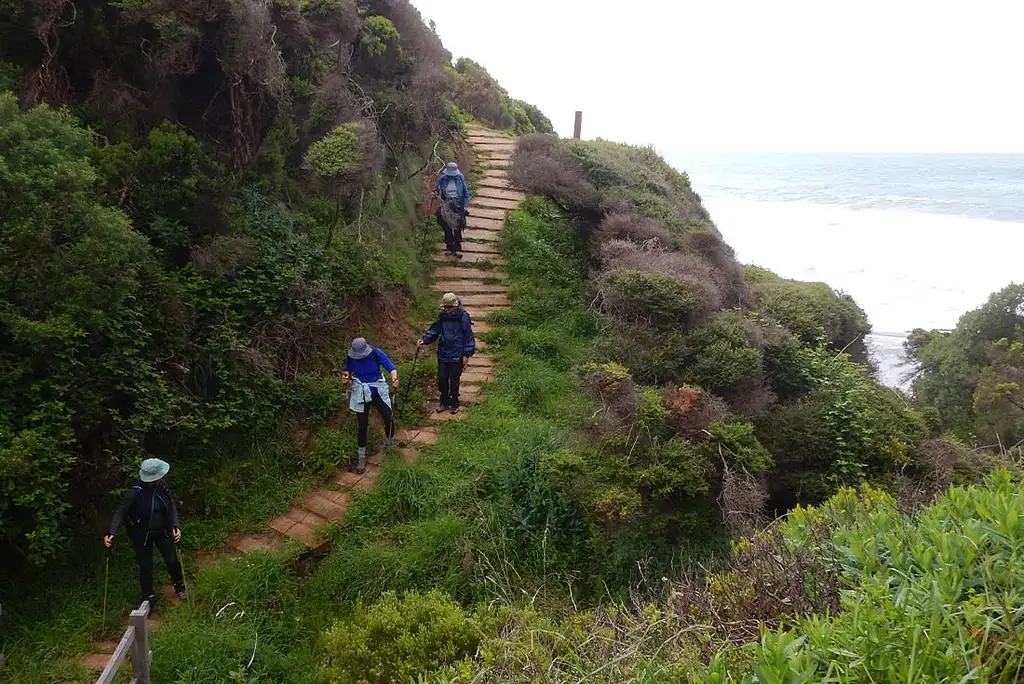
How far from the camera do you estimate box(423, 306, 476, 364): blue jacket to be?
7.63 m

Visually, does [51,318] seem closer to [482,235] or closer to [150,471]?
[150,471]

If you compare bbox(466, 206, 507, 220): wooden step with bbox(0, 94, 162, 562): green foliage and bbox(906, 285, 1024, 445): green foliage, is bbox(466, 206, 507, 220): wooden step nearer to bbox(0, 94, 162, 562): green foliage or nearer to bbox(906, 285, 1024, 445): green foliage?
bbox(0, 94, 162, 562): green foliage

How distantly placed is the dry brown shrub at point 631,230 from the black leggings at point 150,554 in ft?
26.3

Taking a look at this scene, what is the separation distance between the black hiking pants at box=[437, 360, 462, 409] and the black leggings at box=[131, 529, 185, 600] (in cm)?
350

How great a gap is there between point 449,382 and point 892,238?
34.5 meters

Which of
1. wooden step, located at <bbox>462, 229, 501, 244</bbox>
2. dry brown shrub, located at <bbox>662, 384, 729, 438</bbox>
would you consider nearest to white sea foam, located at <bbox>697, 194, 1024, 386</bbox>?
wooden step, located at <bbox>462, 229, 501, 244</bbox>

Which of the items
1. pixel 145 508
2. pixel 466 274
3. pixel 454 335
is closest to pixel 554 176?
pixel 466 274

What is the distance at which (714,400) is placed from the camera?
23.4 ft

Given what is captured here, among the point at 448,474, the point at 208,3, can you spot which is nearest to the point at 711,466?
the point at 448,474

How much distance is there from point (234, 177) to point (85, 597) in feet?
15.9

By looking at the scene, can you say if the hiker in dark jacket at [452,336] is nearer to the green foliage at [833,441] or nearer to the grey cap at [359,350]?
the grey cap at [359,350]

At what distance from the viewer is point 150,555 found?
5375mm

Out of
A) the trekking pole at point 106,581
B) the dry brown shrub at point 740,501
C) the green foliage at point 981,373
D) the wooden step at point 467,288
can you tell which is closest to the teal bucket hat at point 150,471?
the trekking pole at point 106,581

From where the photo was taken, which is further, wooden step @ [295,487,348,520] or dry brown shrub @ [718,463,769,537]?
wooden step @ [295,487,348,520]
